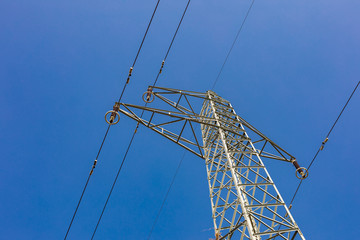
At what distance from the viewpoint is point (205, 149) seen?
1252cm

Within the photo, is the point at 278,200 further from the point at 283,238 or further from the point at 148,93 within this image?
the point at 148,93

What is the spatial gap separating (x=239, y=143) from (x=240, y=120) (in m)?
2.53

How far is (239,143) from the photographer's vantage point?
35.4 ft

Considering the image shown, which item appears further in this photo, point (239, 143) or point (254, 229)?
point (239, 143)

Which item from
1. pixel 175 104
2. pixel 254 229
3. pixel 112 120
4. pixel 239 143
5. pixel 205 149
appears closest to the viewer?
pixel 254 229

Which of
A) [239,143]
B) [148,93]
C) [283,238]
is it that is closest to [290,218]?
[283,238]

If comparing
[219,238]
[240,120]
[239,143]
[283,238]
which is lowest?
[283,238]

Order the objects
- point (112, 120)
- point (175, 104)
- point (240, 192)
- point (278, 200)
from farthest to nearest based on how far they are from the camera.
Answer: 1. point (175, 104)
2. point (112, 120)
3. point (278, 200)
4. point (240, 192)

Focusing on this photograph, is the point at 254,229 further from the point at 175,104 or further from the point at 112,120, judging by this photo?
the point at 175,104

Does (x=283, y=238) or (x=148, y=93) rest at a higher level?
(x=148, y=93)

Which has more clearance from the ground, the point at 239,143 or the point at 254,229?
the point at 239,143

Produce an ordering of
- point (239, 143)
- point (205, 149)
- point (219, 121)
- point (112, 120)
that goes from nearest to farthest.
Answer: point (112, 120), point (239, 143), point (219, 121), point (205, 149)

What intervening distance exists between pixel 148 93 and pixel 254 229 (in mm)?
7278

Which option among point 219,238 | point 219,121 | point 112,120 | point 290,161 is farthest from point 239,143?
point 112,120
